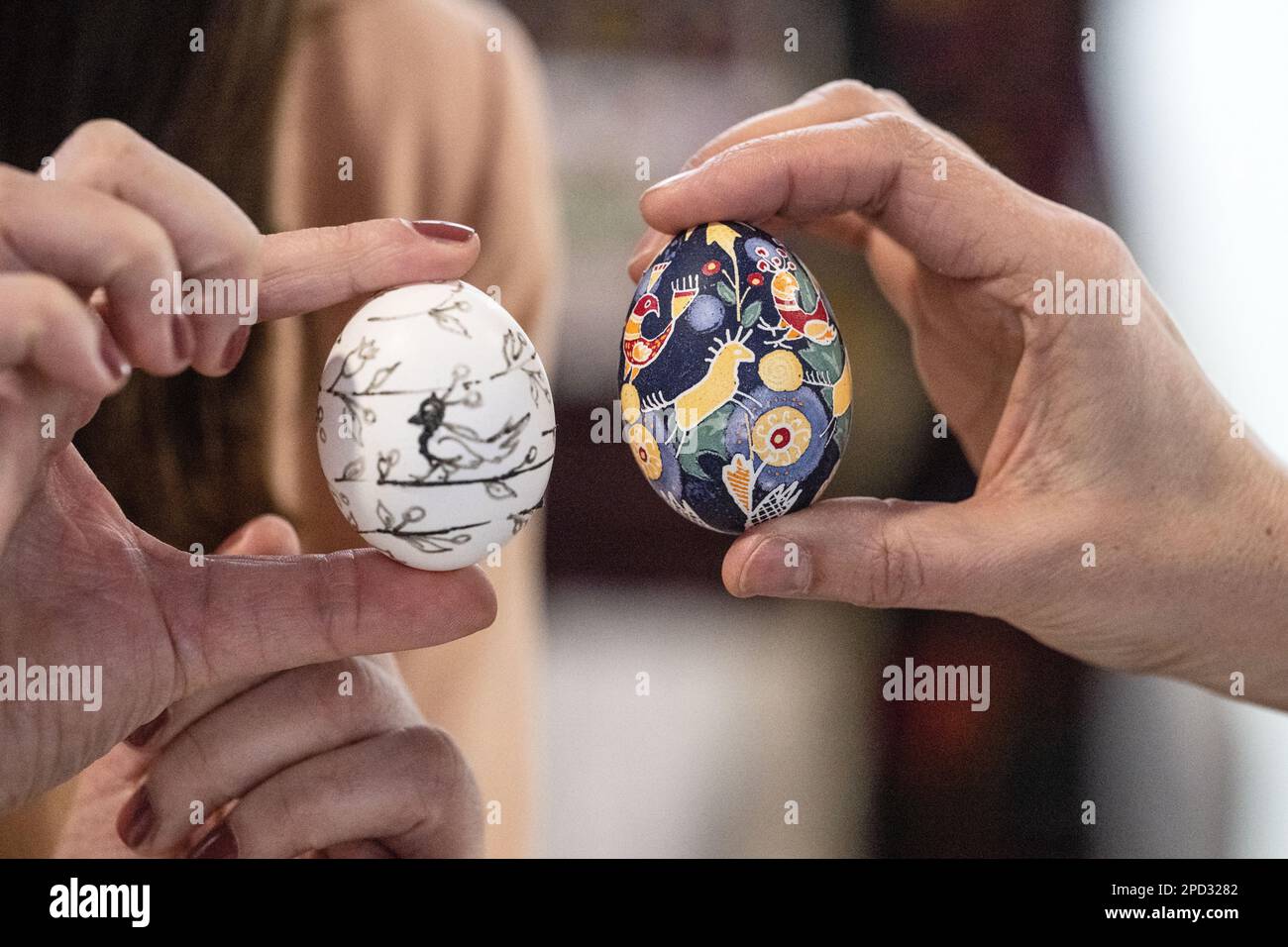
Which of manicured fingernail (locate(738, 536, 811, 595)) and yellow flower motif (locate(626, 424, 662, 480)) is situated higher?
yellow flower motif (locate(626, 424, 662, 480))

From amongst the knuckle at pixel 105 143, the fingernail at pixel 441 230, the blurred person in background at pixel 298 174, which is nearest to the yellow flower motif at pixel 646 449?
the fingernail at pixel 441 230

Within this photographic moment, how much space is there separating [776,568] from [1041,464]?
444mm

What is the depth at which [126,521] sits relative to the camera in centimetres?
156

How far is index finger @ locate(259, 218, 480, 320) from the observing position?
1.43 metres

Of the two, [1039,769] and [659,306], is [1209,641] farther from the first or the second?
[1039,769]

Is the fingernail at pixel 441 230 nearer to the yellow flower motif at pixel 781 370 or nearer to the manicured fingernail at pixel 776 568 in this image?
the yellow flower motif at pixel 781 370

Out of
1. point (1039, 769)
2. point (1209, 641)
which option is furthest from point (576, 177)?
point (1039, 769)

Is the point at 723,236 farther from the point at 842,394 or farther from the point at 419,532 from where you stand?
the point at 419,532

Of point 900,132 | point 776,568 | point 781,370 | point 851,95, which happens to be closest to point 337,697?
point 776,568

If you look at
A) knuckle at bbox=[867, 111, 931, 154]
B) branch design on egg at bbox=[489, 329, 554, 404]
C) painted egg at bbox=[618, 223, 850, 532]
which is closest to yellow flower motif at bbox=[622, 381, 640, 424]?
painted egg at bbox=[618, 223, 850, 532]

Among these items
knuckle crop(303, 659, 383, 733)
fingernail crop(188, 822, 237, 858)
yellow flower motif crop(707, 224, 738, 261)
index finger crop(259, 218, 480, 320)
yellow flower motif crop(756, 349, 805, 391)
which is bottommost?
fingernail crop(188, 822, 237, 858)

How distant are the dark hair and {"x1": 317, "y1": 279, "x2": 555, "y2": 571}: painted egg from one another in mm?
671

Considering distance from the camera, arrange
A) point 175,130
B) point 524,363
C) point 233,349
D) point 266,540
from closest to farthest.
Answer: point 233,349
point 524,363
point 266,540
point 175,130

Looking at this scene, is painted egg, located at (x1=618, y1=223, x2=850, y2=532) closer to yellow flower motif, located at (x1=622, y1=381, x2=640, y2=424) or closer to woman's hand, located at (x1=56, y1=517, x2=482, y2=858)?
yellow flower motif, located at (x1=622, y1=381, x2=640, y2=424)
